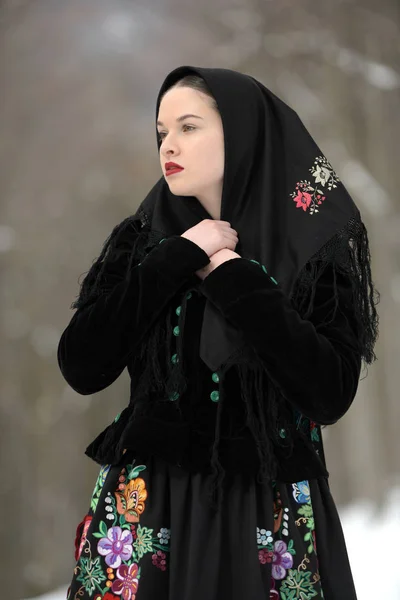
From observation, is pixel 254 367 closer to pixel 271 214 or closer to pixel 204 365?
pixel 204 365

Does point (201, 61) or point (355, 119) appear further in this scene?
point (355, 119)

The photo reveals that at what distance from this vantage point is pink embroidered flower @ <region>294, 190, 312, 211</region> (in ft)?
3.76

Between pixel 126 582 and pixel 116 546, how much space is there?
57 mm

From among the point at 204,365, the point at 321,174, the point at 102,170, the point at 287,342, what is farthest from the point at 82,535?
the point at 102,170

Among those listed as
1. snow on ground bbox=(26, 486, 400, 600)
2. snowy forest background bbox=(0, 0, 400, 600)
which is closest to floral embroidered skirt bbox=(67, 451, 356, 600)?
snowy forest background bbox=(0, 0, 400, 600)

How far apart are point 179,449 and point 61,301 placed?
109cm

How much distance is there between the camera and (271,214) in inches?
44.8

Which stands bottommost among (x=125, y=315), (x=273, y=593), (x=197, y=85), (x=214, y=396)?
(x=273, y=593)

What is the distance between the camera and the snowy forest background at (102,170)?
1940 mm

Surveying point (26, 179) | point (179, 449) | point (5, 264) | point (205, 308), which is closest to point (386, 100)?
point (26, 179)

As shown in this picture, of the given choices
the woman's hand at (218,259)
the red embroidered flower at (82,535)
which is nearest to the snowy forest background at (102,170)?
the red embroidered flower at (82,535)

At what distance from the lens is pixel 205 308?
107 centimetres

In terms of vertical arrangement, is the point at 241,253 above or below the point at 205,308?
above

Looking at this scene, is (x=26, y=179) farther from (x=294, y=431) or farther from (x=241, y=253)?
(x=294, y=431)
